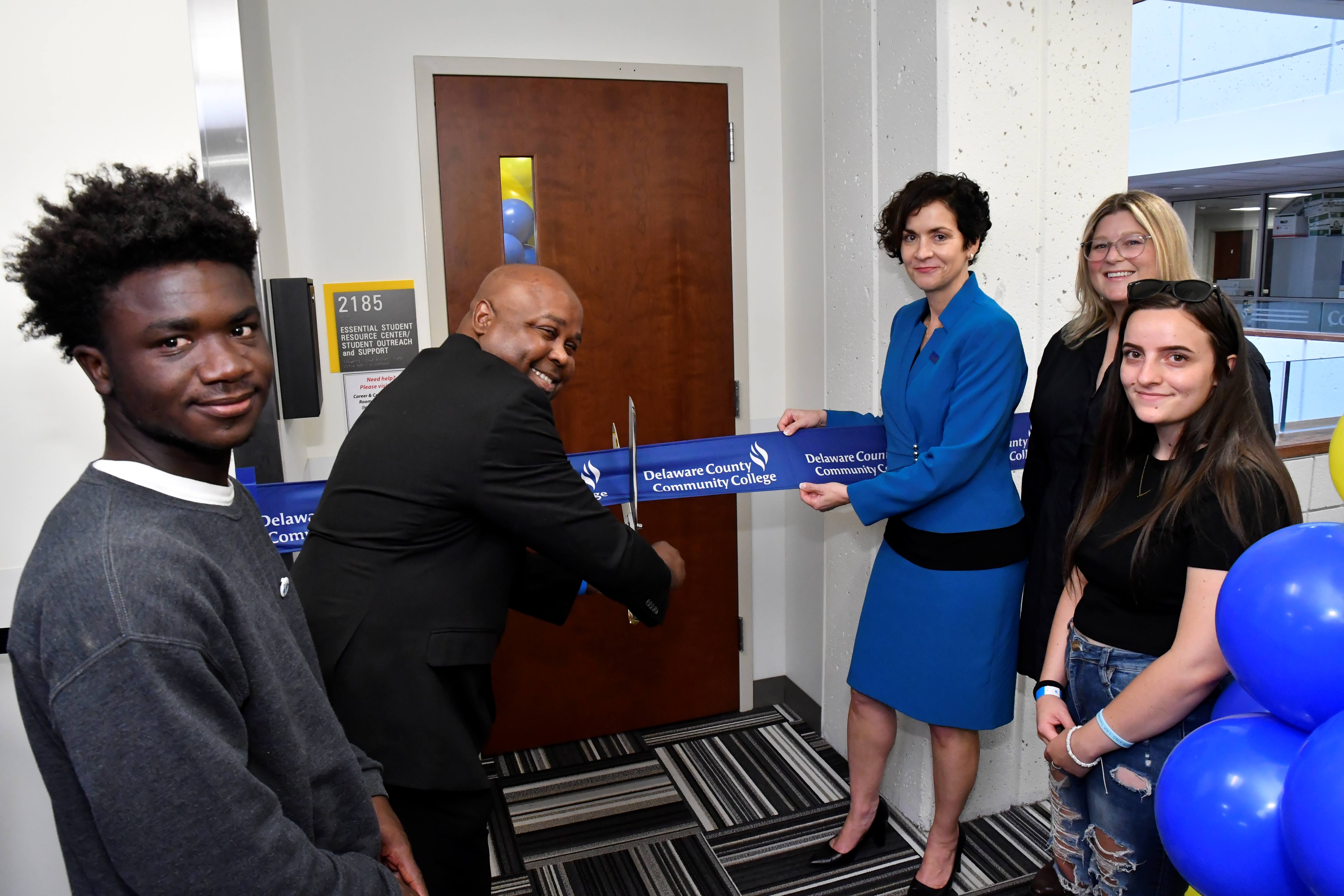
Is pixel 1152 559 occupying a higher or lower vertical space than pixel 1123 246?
lower

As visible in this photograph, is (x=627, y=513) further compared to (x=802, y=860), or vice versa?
(x=802, y=860)

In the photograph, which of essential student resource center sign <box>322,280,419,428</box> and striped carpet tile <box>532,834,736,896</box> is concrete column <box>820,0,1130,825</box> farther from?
essential student resource center sign <box>322,280,419,428</box>

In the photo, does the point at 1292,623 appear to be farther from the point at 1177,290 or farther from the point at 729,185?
the point at 729,185

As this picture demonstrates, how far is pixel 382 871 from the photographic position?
1.14 m

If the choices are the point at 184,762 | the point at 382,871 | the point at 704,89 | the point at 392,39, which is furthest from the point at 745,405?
the point at 184,762

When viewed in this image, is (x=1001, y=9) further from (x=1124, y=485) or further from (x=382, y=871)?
(x=382, y=871)

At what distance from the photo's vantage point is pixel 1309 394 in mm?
4051

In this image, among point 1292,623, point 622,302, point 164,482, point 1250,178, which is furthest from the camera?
point 1250,178

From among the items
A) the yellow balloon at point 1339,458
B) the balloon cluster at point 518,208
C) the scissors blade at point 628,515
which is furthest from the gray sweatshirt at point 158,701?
the balloon cluster at point 518,208

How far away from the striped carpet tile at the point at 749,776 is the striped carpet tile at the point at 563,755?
0.51ft

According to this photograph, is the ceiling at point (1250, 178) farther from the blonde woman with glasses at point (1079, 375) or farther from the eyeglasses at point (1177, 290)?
the eyeglasses at point (1177, 290)

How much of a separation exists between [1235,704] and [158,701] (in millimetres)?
1542

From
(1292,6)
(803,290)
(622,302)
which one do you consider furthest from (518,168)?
(1292,6)

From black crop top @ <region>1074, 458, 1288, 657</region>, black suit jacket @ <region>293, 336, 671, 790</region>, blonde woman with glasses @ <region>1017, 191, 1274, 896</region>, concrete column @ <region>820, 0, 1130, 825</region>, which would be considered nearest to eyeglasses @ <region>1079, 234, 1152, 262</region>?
blonde woman with glasses @ <region>1017, 191, 1274, 896</region>
